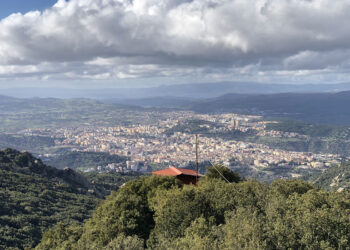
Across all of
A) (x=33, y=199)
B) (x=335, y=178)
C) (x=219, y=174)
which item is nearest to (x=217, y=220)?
(x=219, y=174)

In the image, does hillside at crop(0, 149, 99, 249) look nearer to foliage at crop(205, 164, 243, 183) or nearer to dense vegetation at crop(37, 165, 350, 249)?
dense vegetation at crop(37, 165, 350, 249)

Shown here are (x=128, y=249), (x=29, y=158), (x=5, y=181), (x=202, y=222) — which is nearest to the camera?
(x=128, y=249)

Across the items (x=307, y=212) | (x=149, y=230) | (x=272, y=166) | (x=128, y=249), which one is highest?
(x=307, y=212)

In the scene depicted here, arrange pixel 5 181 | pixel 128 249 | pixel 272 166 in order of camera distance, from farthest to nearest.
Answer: pixel 272 166 → pixel 5 181 → pixel 128 249

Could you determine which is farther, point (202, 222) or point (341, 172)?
point (341, 172)

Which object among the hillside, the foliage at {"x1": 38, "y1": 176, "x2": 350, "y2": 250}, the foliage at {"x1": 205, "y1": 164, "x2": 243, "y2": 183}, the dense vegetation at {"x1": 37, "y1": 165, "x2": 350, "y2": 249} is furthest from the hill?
the dense vegetation at {"x1": 37, "y1": 165, "x2": 350, "y2": 249}

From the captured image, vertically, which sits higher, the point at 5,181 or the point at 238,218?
the point at 238,218

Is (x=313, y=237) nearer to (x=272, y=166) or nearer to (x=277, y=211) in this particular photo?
(x=277, y=211)

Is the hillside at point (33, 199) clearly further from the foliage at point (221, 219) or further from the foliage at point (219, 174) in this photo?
the foliage at point (219, 174)

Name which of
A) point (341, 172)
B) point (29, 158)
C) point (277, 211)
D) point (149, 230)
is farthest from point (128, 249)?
point (341, 172)
